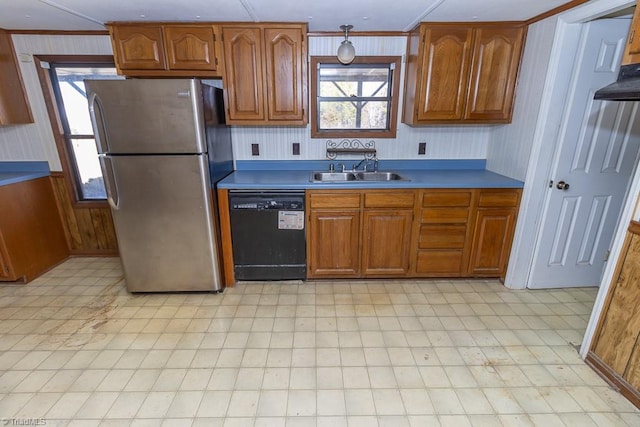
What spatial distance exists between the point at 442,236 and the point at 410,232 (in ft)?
0.91

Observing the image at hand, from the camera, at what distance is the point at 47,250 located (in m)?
3.02

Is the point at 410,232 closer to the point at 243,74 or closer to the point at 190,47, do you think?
the point at 243,74

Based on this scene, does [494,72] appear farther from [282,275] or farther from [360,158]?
[282,275]

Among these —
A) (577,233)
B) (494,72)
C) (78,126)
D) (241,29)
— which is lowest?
(577,233)

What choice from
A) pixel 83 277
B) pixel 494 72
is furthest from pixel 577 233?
pixel 83 277

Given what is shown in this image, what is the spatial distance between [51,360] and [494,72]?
12.2 feet

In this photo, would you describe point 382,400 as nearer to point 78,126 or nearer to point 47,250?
point 47,250

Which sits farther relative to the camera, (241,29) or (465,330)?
(241,29)

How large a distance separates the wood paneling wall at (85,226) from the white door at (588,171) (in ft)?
13.3

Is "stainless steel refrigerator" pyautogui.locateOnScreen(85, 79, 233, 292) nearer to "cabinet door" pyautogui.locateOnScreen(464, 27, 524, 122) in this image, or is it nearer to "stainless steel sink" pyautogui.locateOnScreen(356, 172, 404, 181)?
"stainless steel sink" pyautogui.locateOnScreen(356, 172, 404, 181)

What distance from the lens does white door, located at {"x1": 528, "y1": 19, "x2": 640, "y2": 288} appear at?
2.15 meters

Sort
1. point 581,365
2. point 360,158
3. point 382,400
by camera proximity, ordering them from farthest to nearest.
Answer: point 360,158
point 581,365
point 382,400

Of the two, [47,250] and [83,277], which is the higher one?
[47,250]

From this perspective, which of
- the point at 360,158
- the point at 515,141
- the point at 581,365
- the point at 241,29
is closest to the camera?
the point at 581,365
